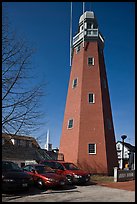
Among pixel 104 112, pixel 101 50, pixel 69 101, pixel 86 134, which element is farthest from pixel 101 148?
pixel 101 50

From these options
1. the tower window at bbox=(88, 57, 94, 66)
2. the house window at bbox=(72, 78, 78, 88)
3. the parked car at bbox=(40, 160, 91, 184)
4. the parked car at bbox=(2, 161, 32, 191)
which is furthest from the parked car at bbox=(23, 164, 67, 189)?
the tower window at bbox=(88, 57, 94, 66)

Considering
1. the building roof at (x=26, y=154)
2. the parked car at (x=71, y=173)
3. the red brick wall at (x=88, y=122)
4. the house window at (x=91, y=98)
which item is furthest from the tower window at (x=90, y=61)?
the parked car at (x=71, y=173)

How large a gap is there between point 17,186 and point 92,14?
2681 cm

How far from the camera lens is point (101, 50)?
30.7 meters

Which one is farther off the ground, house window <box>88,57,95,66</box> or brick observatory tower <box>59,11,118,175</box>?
house window <box>88,57,95,66</box>

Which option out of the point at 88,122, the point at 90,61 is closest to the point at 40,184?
the point at 88,122

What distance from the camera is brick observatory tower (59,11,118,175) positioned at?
24719 millimetres

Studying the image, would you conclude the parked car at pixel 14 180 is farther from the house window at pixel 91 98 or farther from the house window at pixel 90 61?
the house window at pixel 90 61

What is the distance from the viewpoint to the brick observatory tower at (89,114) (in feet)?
81.1

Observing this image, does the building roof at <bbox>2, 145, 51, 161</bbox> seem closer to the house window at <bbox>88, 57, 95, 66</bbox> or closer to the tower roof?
the house window at <bbox>88, 57, 95, 66</bbox>

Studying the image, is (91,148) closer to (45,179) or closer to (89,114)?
(89,114)

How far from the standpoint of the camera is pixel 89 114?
25.6m

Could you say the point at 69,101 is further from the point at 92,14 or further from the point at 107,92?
the point at 92,14

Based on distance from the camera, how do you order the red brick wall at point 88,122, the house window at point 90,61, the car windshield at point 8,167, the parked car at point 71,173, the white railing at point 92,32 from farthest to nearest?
1. the white railing at point 92,32
2. the house window at point 90,61
3. the red brick wall at point 88,122
4. the parked car at point 71,173
5. the car windshield at point 8,167
